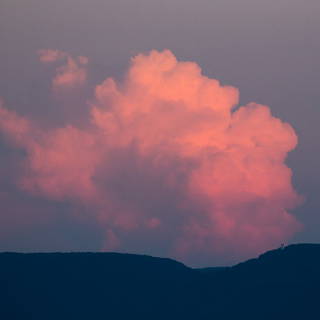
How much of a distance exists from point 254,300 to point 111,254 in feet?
85.5

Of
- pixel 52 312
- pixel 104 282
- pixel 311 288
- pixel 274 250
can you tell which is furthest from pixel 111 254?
pixel 311 288

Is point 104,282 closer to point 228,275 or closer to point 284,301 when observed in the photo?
point 228,275

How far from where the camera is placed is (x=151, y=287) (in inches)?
4579

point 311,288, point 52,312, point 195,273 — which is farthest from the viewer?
point 195,273

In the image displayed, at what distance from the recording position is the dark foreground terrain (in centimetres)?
10544

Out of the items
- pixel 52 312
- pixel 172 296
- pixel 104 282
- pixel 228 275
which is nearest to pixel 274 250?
pixel 228 275

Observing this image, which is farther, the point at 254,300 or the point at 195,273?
the point at 195,273

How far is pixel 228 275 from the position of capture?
376ft

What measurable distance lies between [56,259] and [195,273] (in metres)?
21.1

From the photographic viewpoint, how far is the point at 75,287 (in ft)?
379

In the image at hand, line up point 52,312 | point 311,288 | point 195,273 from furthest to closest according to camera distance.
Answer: point 195,273 → point 52,312 → point 311,288

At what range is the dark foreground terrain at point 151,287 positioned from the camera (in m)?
105

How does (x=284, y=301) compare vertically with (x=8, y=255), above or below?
below

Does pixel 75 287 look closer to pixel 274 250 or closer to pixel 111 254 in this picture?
pixel 111 254
